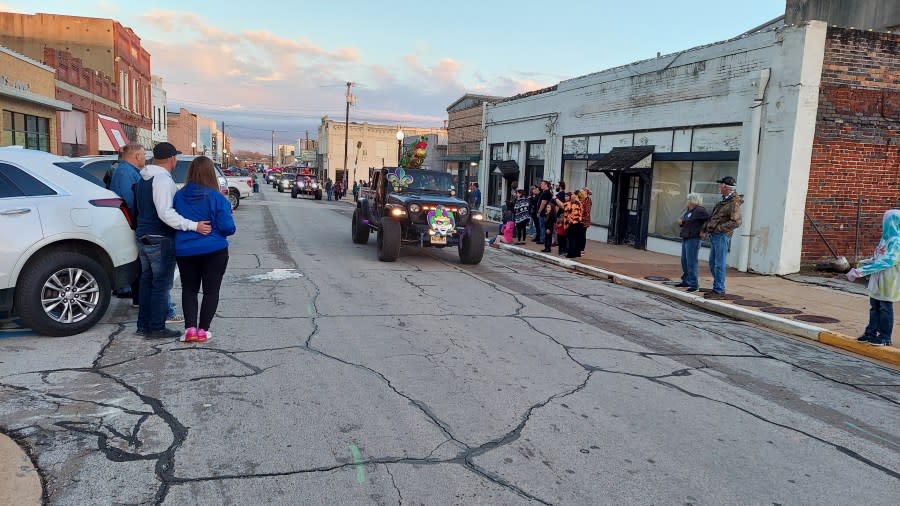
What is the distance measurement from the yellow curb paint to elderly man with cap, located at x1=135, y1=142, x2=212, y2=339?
289 inches

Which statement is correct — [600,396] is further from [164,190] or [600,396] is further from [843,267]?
[843,267]

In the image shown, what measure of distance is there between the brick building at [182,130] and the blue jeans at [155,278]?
2441 inches

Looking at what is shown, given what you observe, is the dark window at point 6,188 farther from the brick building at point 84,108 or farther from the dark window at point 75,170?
the brick building at point 84,108

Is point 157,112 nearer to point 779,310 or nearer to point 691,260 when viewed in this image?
point 691,260

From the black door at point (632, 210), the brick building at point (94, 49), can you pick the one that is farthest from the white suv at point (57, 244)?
the brick building at point (94, 49)

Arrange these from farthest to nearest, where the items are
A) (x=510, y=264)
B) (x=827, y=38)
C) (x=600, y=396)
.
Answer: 1. (x=510, y=264)
2. (x=827, y=38)
3. (x=600, y=396)

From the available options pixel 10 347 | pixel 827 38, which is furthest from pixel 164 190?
pixel 827 38

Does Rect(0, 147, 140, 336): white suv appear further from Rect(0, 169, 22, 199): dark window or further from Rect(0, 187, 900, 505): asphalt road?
Rect(0, 187, 900, 505): asphalt road

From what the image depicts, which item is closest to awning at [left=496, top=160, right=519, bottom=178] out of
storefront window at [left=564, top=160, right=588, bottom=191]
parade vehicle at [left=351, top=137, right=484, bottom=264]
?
storefront window at [left=564, top=160, right=588, bottom=191]

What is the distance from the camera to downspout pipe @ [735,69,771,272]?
13055 millimetres

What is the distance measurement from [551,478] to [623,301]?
662cm

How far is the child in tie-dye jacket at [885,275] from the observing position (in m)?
7.01

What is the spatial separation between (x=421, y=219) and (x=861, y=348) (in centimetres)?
754

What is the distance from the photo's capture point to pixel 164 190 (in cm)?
575
